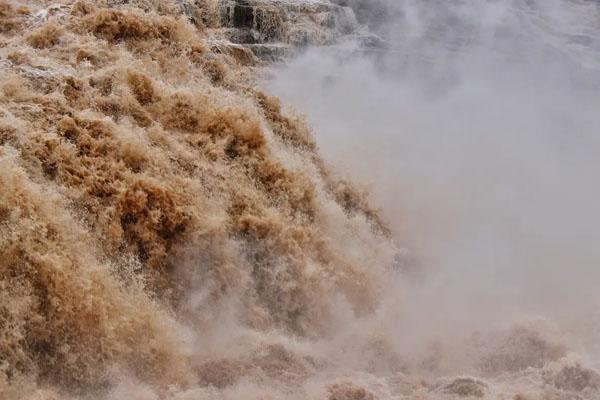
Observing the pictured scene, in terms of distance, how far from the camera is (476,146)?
38.4 ft

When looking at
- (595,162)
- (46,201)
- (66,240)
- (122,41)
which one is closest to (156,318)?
(66,240)

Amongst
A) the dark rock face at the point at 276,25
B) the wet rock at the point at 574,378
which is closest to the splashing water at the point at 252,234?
the wet rock at the point at 574,378

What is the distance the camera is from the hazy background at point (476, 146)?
841cm

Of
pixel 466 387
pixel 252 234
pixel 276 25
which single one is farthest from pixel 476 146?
pixel 466 387

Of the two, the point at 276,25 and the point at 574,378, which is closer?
the point at 574,378

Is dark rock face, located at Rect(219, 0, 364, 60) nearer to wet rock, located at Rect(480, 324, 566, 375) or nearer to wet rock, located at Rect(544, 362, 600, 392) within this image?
wet rock, located at Rect(480, 324, 566, 375)

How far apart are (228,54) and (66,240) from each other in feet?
18.2

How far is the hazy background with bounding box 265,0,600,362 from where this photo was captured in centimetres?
841

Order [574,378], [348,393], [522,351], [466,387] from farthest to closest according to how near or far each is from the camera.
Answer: [522,351] → [574,378] → [466,387] → [348,393]

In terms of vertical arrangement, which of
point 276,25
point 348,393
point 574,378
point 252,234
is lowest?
point 348,393

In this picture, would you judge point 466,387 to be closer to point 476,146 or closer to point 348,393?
point 348,393

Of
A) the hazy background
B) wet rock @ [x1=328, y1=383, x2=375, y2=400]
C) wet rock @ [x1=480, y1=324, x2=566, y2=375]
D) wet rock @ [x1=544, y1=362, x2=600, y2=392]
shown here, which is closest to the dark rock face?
the hazy background

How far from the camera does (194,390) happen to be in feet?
17.5

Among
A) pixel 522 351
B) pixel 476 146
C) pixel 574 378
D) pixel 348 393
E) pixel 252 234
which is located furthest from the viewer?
pixel 476 146
